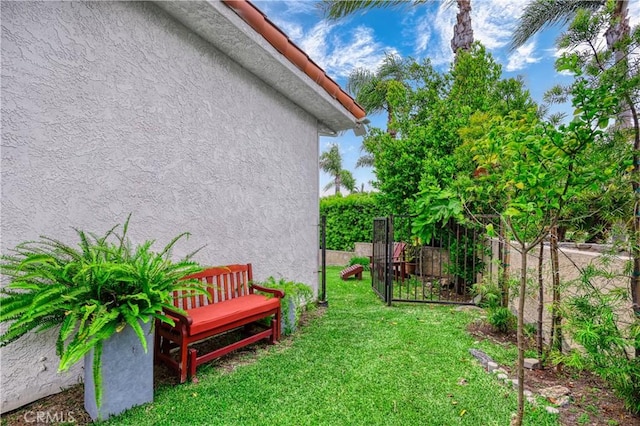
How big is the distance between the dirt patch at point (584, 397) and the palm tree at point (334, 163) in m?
30.8

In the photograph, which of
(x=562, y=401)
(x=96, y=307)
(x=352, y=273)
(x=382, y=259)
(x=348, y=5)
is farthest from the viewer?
(x=348, y=5)

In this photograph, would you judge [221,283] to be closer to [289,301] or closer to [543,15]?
[289,301]

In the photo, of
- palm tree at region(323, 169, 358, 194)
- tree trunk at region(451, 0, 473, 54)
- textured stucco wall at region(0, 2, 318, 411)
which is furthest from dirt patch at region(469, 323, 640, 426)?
palm tree at region(323, 169, 358, 194)

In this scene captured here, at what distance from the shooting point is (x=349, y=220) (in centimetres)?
1347

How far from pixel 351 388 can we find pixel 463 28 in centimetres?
1226

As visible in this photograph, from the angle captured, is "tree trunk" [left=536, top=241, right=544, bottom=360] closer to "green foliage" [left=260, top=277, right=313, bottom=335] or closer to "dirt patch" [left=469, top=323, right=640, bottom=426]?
"dirt patch" [left=469, top=323, right=640, bottom=426]

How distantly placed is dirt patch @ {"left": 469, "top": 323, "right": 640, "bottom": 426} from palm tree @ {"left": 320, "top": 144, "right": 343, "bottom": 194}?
3079cm

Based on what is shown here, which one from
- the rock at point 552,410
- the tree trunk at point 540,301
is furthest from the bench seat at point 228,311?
the tree trunk at point 540,301

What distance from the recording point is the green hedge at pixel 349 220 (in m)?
13.0

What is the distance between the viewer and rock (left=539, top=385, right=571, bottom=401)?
3.02 m

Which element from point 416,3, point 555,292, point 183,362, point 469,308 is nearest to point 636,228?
point 555,292

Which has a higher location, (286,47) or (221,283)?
(286,47)

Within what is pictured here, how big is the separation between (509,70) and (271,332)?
38.1 feet

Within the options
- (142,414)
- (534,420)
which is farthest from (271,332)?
(534,420)
